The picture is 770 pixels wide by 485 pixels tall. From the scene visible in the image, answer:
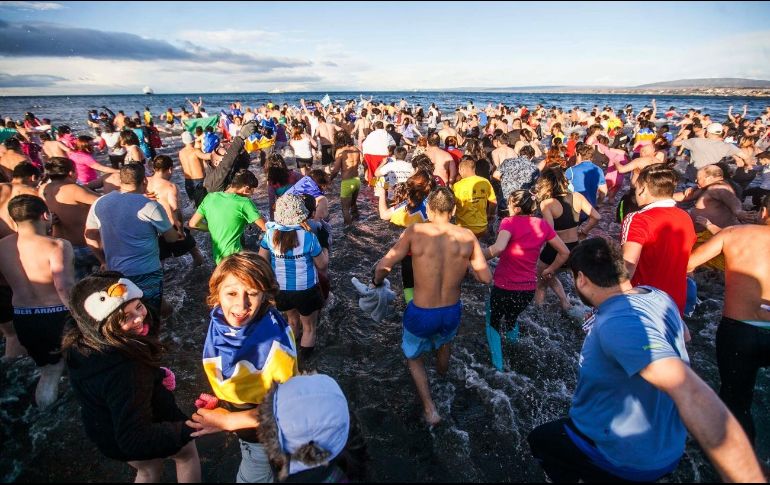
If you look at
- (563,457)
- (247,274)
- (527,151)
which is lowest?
(563,457)

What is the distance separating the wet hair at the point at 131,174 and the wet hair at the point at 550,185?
4608mm

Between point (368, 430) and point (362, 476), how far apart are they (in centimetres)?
183

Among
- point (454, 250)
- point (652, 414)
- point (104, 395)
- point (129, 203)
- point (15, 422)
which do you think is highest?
point (129, 203)

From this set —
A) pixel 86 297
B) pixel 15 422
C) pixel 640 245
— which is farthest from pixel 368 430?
pixel 15 422

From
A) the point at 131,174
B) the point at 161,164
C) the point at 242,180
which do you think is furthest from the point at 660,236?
the point at 161,164

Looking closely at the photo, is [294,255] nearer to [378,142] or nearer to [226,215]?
[226,215]

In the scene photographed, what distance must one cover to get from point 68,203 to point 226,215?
7.32ft

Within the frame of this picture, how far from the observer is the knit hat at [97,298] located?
173 centimetres

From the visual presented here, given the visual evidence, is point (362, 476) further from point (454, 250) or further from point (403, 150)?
point (403, 150)

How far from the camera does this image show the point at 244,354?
1858 millimetres

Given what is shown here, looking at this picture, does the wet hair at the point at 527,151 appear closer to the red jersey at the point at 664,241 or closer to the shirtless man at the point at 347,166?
the shirtless man at the point at 347,166

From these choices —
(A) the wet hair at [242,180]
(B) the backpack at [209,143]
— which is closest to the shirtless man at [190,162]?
(B) the backpack at [209,143]

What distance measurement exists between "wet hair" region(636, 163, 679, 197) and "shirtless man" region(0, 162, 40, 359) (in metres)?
6.29

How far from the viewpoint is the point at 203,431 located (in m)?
1.83
